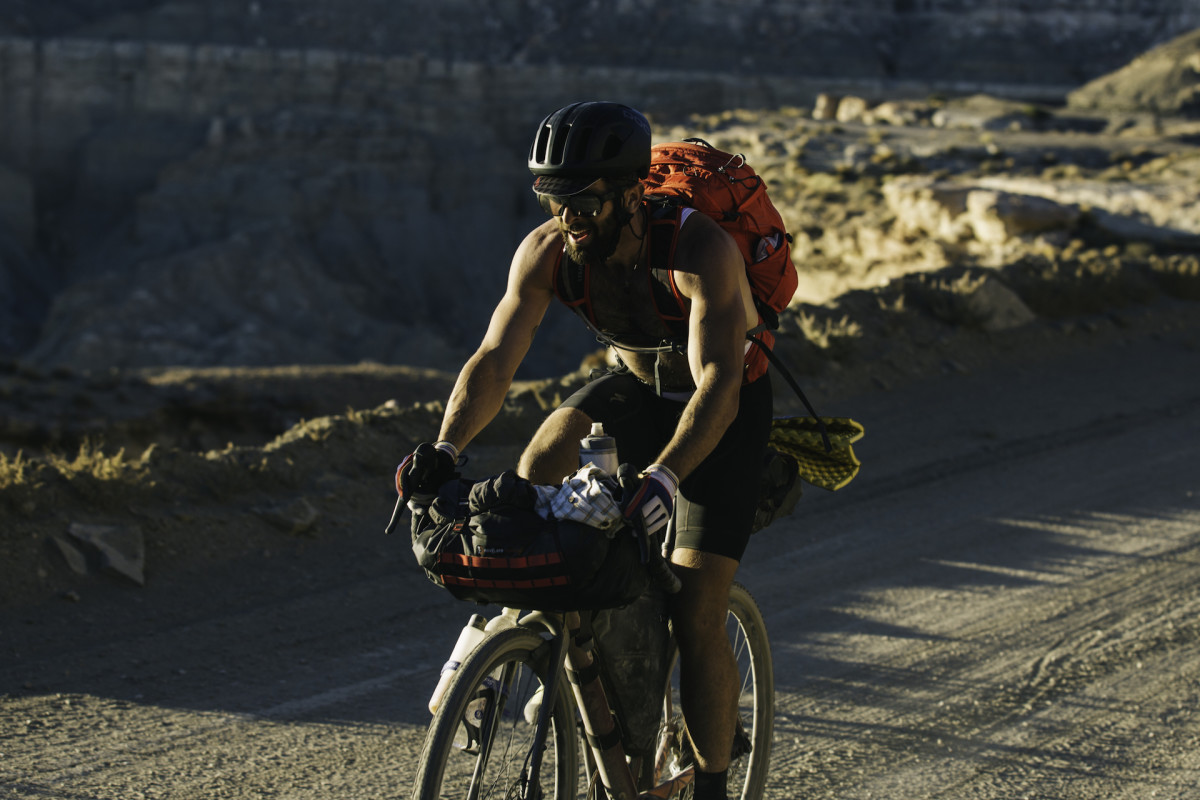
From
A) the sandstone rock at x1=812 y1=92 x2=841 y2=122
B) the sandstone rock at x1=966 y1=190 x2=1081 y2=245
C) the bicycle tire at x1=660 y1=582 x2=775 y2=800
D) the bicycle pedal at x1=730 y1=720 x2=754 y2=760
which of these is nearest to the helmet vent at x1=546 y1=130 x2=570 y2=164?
the bicycle tire at x1=660 y1=582 x2=775 y2=800

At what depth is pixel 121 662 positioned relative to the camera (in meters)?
5.10

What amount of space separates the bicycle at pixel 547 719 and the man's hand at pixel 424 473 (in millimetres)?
389

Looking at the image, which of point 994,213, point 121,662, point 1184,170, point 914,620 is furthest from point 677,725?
point 1184,170

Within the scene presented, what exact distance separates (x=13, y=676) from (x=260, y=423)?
18076mm

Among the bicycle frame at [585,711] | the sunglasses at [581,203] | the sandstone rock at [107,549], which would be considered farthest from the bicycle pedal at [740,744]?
the sandstone rock at [107,549]

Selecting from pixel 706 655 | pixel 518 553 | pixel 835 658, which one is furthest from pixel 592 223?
pixel 835 658

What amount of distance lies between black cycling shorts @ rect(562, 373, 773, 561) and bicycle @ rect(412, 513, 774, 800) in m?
0.25

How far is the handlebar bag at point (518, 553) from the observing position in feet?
8.54

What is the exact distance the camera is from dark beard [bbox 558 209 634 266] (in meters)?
3.14

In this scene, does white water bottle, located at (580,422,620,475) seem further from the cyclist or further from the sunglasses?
the sunglasses

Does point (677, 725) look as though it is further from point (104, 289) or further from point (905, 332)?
point (104, 289)

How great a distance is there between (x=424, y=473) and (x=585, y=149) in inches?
36.4

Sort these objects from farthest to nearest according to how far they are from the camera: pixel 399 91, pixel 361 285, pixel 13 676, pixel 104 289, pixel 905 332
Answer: pixel 399 91, pixel 361 285, pixel 104 289, pixel 905 332, pixel 13 676

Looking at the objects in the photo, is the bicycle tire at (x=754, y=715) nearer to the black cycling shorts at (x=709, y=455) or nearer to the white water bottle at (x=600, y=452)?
the black cycling shorts at (x=709, y=455)
